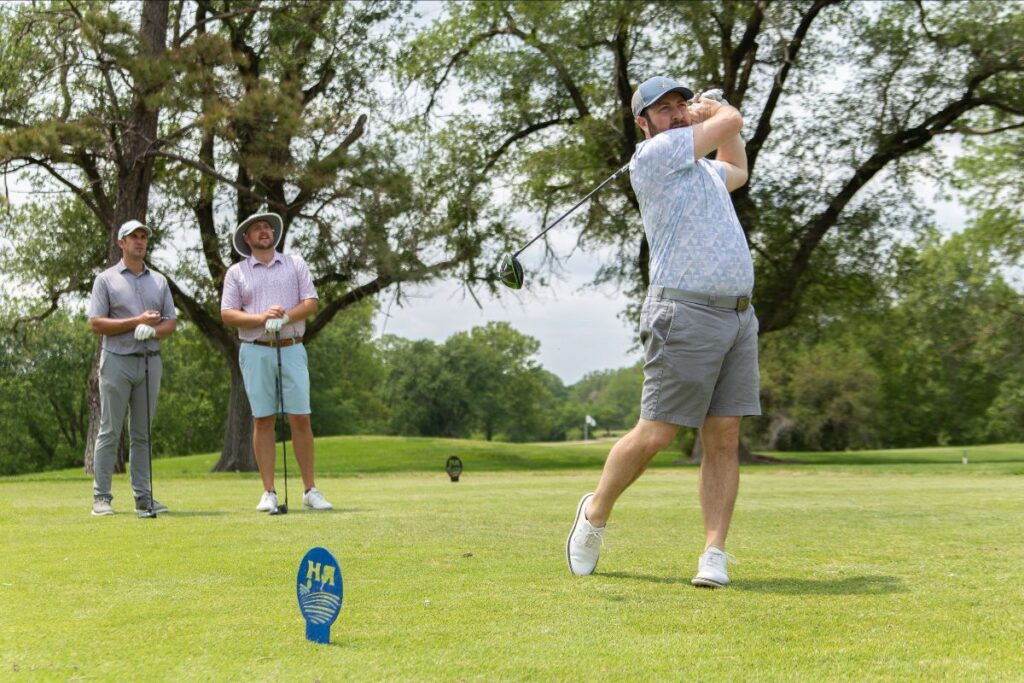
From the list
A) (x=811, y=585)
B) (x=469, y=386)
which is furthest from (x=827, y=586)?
(x=469, y=386)

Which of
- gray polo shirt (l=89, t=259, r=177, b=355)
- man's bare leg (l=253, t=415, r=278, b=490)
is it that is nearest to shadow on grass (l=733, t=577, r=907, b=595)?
man's bare leg (l=253, t=415, r=278, b=490)

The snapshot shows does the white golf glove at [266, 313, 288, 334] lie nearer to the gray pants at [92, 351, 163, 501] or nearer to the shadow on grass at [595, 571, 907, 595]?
the gray pants at [92, 351, 163, 501]

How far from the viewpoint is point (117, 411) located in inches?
343

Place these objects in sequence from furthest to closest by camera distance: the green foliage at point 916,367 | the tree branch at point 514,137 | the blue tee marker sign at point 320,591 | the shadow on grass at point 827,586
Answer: the green foliage at point 916,367, the tree branch at point 514,137, the shadow on grass at point 827,586, the blue tee marker sign at point 320,591

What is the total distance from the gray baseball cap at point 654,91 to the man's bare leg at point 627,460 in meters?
1.42

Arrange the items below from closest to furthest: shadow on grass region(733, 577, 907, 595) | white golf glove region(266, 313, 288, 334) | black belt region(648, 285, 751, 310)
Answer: shadow on grass region(733, 577, 907, 595) → black belt region(648, 285, 751, 310) → white golf glove region(266, 313, 288, 334)

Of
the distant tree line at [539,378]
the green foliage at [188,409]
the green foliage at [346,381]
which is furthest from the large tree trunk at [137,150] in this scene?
the green foliage at [188,409]

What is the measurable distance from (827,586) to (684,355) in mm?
1127

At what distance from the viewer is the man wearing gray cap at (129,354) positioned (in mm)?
8609

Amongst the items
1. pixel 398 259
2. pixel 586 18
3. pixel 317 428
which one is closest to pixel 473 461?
pixel 398 259

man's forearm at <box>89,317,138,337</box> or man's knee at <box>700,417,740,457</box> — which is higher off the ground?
man's forearm at <box>89,317,138,337</box>

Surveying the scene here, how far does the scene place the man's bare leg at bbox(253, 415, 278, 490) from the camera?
8.59 m

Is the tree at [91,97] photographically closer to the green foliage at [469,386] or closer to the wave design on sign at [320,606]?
the wave design on sign at [320,606]

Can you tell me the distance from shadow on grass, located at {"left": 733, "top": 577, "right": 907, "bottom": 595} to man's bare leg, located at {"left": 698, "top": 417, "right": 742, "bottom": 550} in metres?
0.34
